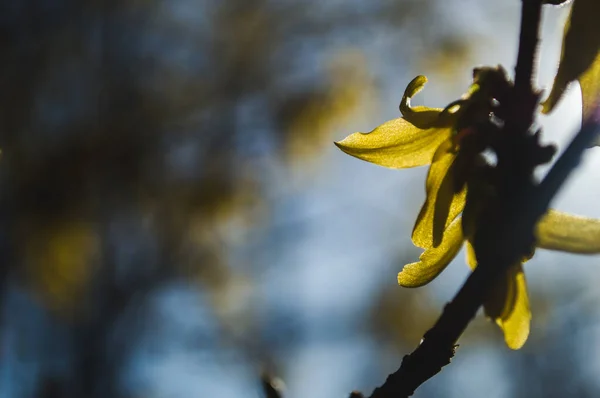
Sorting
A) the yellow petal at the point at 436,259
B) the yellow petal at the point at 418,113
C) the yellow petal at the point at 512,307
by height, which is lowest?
the yellow petal at the point at 512,307

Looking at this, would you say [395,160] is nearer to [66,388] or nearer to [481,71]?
[481,71]

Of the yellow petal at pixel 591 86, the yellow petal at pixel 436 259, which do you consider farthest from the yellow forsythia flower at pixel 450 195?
the yellow petal at pixel 591 86

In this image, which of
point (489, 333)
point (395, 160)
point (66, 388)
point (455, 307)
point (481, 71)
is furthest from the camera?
point (489, 333)

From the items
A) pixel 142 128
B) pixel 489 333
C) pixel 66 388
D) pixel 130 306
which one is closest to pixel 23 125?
pixel 142 128

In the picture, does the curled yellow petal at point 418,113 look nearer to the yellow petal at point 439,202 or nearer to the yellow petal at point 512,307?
the yellow petal at point 439,202

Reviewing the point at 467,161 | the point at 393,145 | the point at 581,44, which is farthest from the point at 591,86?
the point at 393,145

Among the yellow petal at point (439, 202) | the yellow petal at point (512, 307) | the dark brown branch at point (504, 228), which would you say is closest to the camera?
the dark brown branch at point (504, 228)

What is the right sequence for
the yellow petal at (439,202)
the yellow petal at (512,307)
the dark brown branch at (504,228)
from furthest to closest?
the yellow petal at (439,202) < the yellow petal at (512,307) < the dark brown branch at (504,228)
